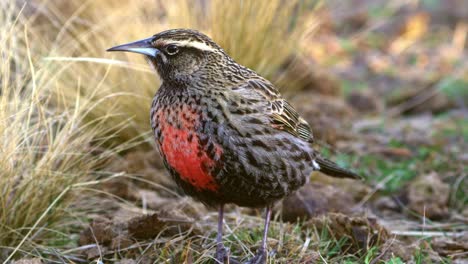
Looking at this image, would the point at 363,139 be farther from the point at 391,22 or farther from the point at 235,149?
the point at 391,22

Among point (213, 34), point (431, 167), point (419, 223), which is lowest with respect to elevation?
point (419, 223)

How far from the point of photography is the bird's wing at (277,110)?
449 cm

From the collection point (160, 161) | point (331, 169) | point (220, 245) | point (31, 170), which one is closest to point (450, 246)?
point (331, 169)

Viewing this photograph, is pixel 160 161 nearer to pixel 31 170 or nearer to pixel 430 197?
pixel 31 170

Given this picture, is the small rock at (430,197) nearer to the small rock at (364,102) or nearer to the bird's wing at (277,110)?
the bird's wing at (277,110)

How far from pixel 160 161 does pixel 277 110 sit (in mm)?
1779

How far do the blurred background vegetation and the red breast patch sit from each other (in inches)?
14.6

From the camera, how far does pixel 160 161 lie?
6.12 meters

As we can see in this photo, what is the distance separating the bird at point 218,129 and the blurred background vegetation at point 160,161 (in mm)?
336

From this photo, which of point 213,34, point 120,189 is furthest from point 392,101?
point 120,189

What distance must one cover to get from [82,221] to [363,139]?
10.2 ft

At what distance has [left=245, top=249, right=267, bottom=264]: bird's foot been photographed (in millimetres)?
4352

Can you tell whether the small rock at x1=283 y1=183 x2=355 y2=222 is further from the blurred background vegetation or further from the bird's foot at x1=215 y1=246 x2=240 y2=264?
the bird's foot at x1=215 y1=246 x2=240 y2=264

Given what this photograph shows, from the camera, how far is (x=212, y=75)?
440 cm
